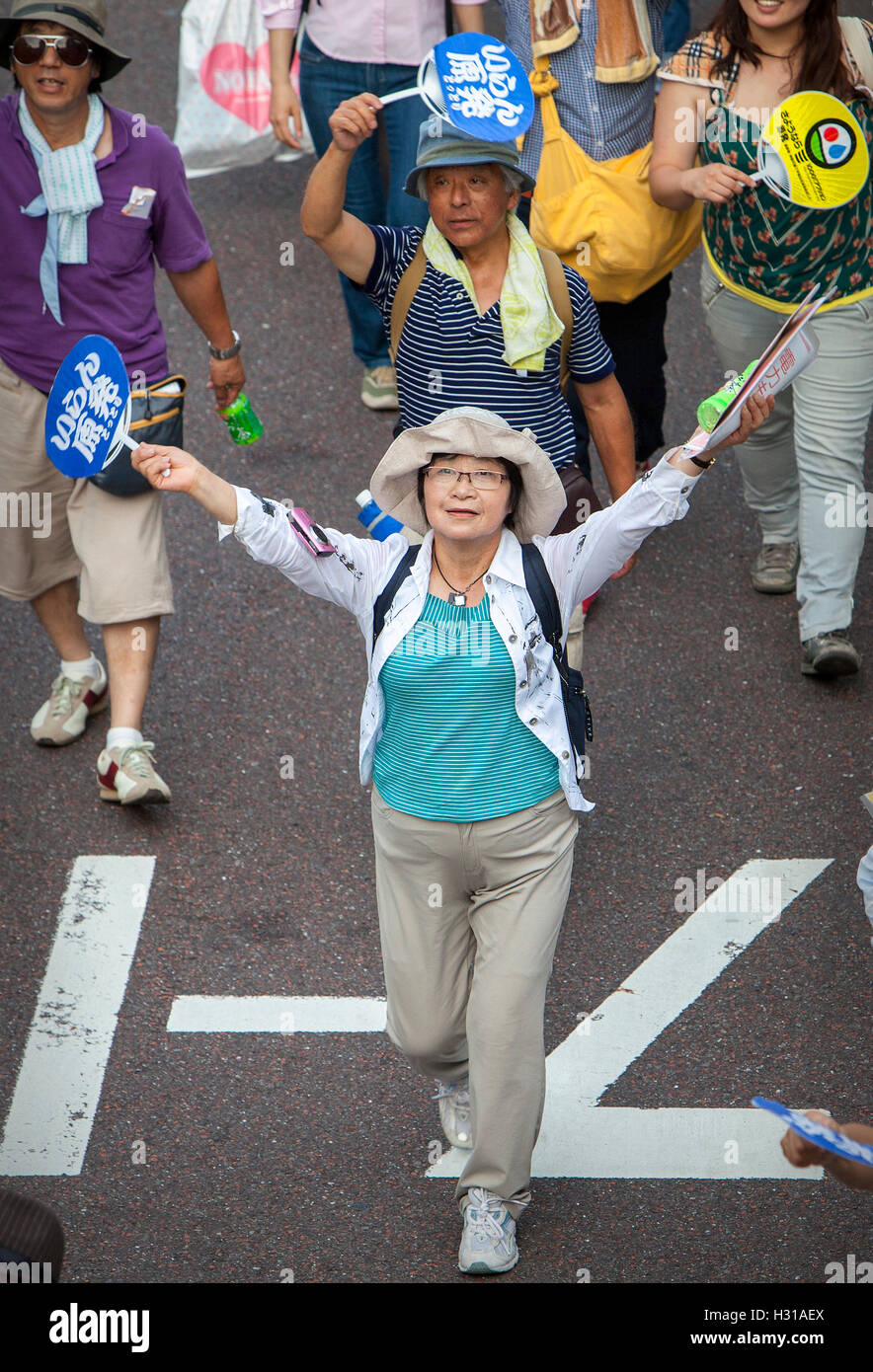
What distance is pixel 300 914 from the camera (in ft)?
17.2

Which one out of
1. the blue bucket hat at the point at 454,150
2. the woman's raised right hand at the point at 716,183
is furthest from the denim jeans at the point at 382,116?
the blue bucket hat at the point at 454,150

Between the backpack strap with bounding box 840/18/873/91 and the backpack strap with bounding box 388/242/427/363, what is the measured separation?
161cm

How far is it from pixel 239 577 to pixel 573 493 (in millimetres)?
2176

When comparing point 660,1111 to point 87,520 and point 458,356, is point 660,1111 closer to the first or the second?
point 458,356

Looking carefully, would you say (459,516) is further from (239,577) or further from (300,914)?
(239,577)

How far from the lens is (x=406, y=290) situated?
15.7 ft

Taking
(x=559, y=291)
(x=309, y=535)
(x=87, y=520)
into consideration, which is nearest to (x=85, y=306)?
(x=87, y=520)

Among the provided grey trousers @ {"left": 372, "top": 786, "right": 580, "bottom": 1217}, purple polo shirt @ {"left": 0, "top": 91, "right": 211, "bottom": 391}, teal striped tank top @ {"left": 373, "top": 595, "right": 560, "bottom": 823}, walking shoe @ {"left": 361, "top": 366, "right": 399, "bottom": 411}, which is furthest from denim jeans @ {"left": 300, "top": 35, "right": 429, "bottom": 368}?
grey trousers @ {"left": 372, "top": 786, "right": 580, "bottom": 1217}

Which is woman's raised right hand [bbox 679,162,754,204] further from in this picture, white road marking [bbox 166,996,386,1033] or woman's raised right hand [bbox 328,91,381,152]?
white road marking [bbox 166,996,386,1033]

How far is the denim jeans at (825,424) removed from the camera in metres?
5.68

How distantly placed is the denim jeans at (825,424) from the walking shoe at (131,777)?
2.30 meters

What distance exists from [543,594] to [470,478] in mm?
308

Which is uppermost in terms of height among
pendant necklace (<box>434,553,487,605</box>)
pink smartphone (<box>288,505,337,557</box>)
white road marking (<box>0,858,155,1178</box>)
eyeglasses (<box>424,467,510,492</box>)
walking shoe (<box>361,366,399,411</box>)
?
eyeglasses (<box>424,467,510,492</box>)

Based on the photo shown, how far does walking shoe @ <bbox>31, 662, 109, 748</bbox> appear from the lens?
5.94 metres
